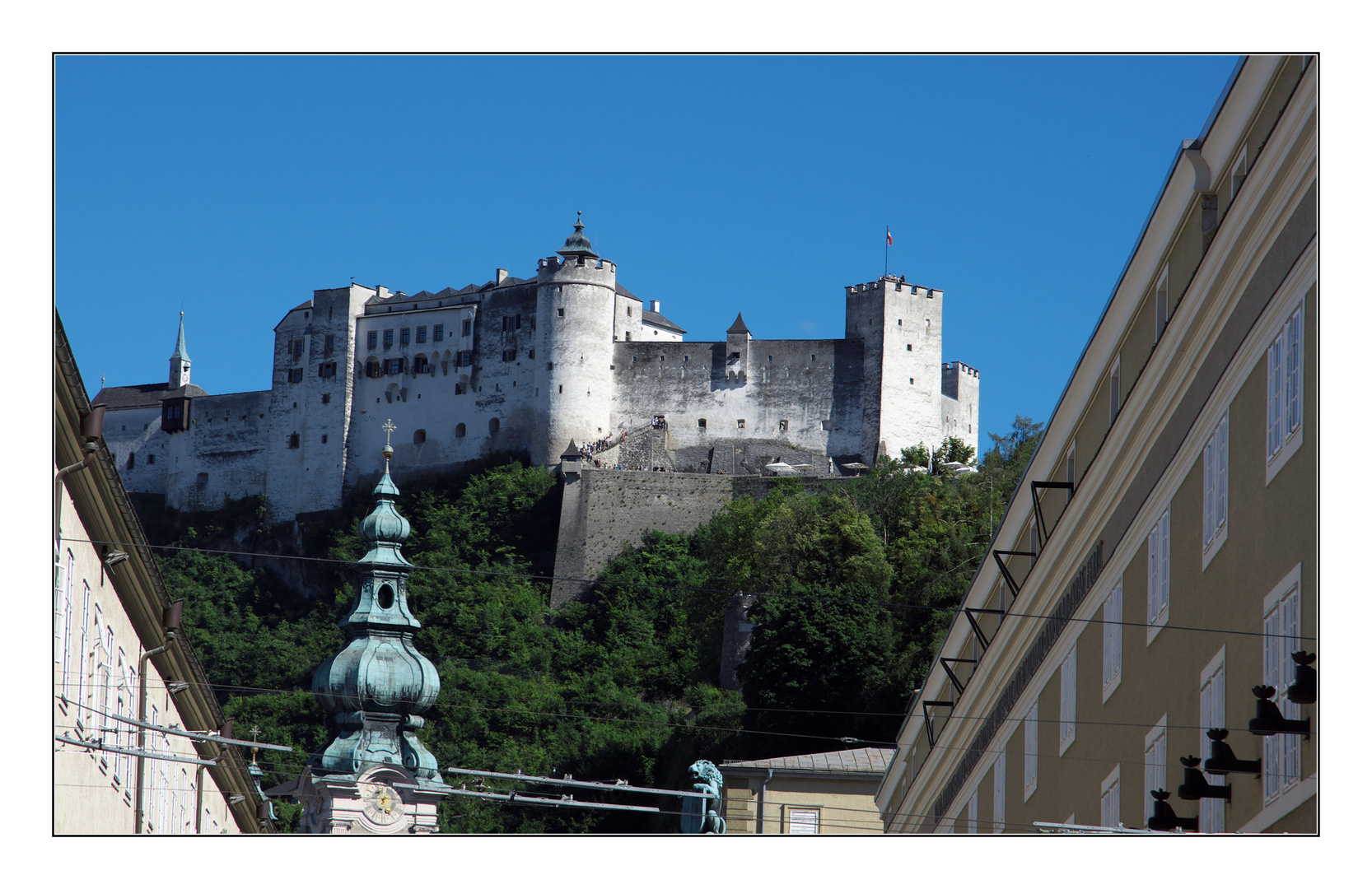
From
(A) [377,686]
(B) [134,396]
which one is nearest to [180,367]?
(B) [134,396]

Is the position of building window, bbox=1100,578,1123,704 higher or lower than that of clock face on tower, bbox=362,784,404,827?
higher

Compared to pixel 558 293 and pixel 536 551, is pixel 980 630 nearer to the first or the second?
pixel 536 551

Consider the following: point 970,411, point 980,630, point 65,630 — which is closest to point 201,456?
point 970,411

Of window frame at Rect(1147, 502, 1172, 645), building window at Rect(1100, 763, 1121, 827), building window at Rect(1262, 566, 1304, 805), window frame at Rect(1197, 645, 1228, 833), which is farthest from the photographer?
building window at Rect(1100, 763, 1121, 827)

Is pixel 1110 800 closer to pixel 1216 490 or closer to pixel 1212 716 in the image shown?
pixel 1212 716

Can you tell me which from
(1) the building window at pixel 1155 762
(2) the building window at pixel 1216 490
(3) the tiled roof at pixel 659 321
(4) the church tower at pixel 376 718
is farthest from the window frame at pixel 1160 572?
(3) the tiled roof at pixel 659 321

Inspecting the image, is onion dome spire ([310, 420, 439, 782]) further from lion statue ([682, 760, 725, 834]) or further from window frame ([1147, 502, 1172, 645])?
window frame ([1147, 502, 1172, 645])

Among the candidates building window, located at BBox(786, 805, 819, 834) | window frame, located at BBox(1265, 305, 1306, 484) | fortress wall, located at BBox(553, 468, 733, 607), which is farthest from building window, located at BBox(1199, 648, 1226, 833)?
fortress wall, located at BBox(553, 468, 733, 607)

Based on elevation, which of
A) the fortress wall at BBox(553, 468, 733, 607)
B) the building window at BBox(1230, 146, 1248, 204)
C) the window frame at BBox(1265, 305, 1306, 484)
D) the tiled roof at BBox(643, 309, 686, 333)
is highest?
the tiled roof at BBox(643, 309, 686, 333)
